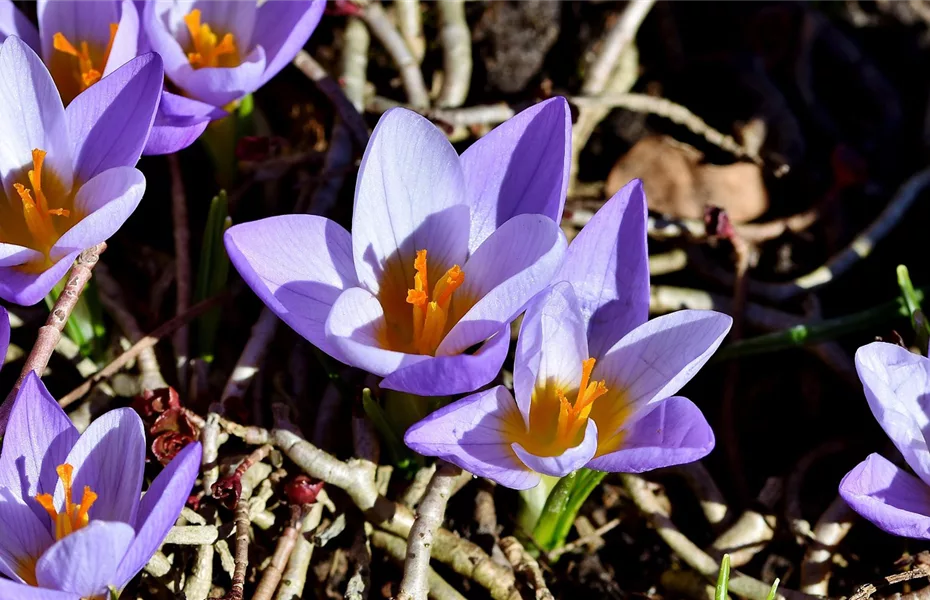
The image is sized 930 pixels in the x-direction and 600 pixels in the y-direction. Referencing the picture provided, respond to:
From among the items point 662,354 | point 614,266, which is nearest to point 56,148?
point 614,266

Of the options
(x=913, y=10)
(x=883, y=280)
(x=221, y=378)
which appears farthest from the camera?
(x=913, y=10)

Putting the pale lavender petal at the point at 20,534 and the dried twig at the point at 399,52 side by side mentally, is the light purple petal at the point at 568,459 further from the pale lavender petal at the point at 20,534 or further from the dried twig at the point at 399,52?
the dried twig at the point at 399,52

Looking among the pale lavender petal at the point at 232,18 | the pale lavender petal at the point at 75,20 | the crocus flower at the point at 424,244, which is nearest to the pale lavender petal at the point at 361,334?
the crocus flower at the point at 424,244

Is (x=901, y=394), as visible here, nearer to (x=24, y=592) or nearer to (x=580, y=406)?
(x=580, y=406)

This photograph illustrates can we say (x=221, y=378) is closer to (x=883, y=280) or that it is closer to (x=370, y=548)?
(x=370, y=548)

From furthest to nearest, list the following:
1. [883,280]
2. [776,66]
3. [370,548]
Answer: [776,66], [883,280], [370,548]

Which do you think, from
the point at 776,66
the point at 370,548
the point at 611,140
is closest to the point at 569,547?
the point at 370,548

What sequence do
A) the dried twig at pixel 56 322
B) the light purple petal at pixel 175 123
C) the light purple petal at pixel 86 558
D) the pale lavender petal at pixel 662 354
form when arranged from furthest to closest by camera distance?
the light purple petal at pixel 175 123
the dried twig at pixel 56 322
the pale lavender petal at pixel 662 354
the light purple petal at pixel 86 558
